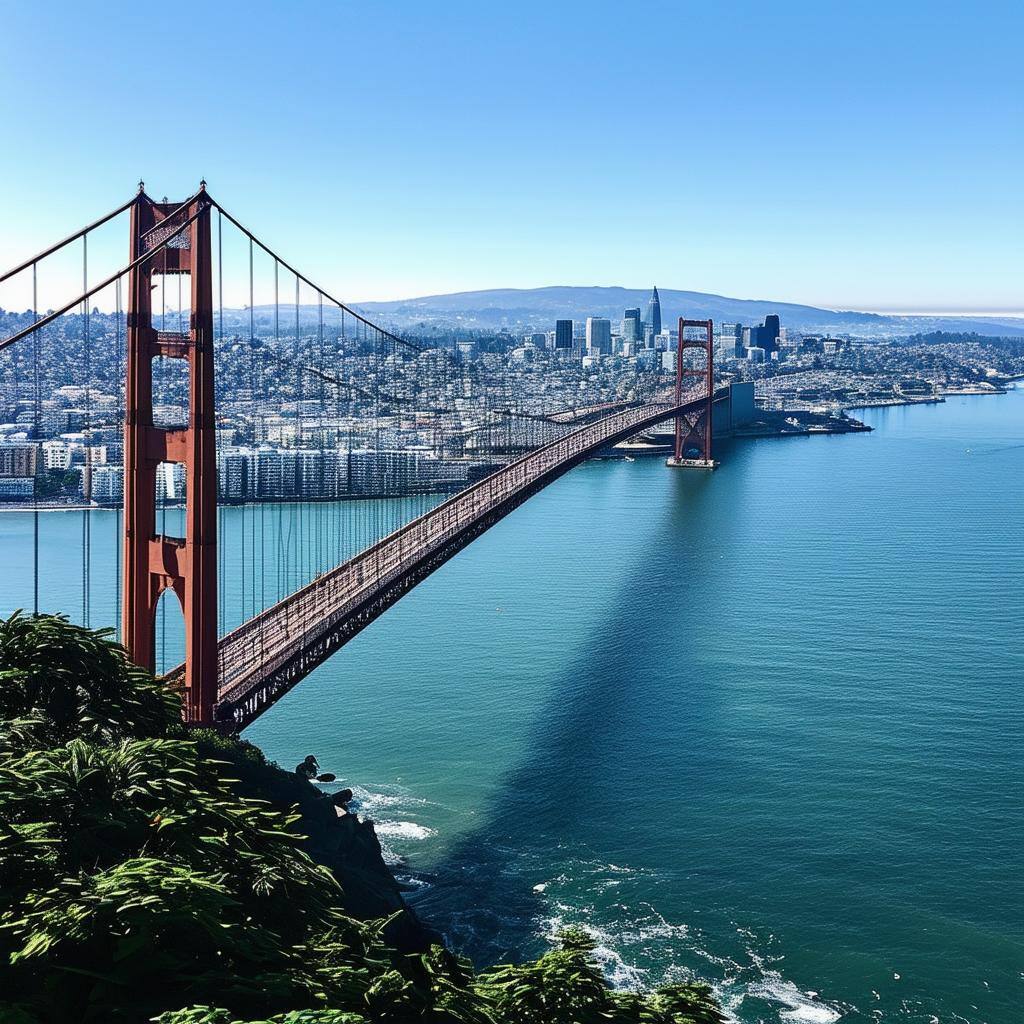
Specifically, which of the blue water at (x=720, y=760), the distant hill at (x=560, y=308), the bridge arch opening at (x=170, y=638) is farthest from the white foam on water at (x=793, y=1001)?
the distant hill at (x=560, y=308)

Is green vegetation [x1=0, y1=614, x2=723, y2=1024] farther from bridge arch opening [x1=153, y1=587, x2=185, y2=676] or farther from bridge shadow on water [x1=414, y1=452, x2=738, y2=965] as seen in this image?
bridge arch opening [x1=153, y1=587, x2=185, y2=676]

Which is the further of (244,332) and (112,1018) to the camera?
(244,332)

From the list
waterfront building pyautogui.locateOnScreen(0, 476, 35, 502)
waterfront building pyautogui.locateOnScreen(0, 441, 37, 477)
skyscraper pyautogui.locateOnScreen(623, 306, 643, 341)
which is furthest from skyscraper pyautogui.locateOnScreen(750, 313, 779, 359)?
waterfront building pyautogui.locateOnScreen(0, 476, 35, 502)

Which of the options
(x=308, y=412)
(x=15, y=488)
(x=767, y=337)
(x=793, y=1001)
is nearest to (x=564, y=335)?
(x=767, y=337)

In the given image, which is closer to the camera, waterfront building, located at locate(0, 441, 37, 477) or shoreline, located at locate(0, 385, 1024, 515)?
shoreline, located at locate(0, 385, 1024, 515)

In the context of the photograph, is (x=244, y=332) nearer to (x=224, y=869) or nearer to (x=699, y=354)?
(x=699, y=354)

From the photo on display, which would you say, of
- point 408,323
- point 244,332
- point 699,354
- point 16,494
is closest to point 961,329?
point 408,323

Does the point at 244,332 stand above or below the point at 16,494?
above
